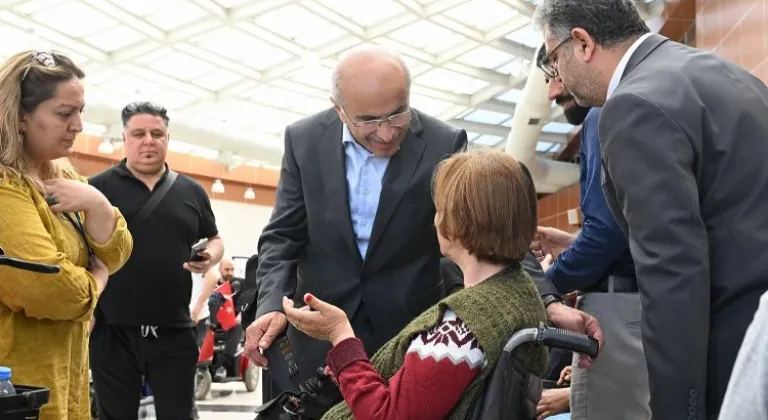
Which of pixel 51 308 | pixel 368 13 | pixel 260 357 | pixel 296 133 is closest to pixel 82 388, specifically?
pixel 51 308

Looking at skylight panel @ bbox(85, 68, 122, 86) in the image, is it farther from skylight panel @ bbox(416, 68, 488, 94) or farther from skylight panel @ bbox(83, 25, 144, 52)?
skylight panel @ bbox(416, 68, 488, 94)

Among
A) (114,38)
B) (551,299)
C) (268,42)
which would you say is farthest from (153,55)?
(551,299)

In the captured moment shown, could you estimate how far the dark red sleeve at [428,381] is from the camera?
4.96 ft

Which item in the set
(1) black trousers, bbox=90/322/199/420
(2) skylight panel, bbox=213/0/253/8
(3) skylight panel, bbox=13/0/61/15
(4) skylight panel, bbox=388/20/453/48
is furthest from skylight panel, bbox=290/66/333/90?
(1) black trousers, bbox=90/322/199/420

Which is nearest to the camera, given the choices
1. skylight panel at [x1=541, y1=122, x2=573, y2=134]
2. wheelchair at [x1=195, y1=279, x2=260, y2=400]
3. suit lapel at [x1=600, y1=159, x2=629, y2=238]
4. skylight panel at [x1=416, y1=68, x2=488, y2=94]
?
suit lapel at [x1=600, y1=159, x2=629, y2=238]

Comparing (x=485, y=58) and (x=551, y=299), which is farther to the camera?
(x=485, y=58)

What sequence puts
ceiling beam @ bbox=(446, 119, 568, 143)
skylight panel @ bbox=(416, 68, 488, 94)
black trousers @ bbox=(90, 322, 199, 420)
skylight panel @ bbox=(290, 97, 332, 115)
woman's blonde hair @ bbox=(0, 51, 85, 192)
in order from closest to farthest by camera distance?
woman's blonde hair @ bbox=(0, 51, 85, 192) < black trousers @ bbox=(90, 322, 199, 420) < skylight panel @ bbox=(416, 68, 488, 94) < skylight panel @ bbox=(290, 97, 332, 115) < ceiling beam @ bbox=(446, 119, 568, 143)

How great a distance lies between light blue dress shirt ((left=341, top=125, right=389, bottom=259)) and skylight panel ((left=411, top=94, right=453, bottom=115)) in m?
14.0

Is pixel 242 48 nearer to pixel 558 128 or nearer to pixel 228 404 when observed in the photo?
pixel 228 404

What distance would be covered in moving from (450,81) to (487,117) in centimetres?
278

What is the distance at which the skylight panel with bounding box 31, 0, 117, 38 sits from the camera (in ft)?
35.1

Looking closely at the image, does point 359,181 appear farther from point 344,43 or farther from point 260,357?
point 344,43

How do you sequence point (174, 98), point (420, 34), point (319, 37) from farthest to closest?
point (174, 98) → point (420, 34) → point (319, 37)

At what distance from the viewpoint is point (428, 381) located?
1.52m
